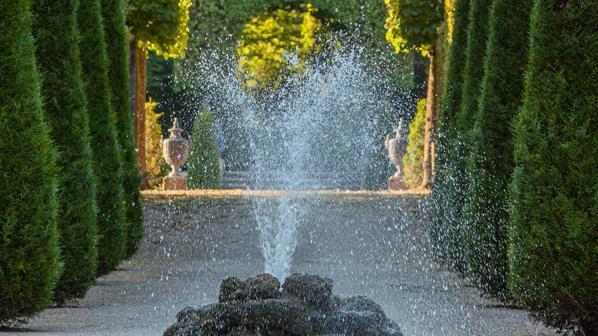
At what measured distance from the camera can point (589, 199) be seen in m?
6.18

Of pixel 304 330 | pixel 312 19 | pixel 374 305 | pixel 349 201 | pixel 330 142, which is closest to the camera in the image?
pixel 304 330

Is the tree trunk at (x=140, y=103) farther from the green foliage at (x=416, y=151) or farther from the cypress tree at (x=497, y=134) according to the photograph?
the cypress tree at (x=497, y=134)

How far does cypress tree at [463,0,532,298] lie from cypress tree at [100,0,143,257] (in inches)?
152

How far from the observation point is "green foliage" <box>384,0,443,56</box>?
707 inches

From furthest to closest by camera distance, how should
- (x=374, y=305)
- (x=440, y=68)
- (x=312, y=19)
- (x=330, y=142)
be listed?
(x=312, y=19)
(x=330, y=142)
(x=440, y=68)
(x=374, y=305)

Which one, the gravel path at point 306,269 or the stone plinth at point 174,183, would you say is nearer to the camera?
the gravel path at point 306,269

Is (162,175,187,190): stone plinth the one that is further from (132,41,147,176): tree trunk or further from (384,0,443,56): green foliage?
(384,0,443,56): green foliage

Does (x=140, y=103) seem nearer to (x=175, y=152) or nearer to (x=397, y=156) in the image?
(x=175, y=152)

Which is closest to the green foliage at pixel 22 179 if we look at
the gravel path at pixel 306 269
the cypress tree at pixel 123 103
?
the gravel path at pixel 306 269

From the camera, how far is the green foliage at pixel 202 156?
2083 cm

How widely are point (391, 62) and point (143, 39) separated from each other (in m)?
9.11

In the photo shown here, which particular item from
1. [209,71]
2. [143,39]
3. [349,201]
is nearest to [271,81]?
[209,71]

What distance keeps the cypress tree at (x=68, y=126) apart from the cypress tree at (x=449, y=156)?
361 cm

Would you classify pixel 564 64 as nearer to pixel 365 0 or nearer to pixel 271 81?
pixel 365 0
